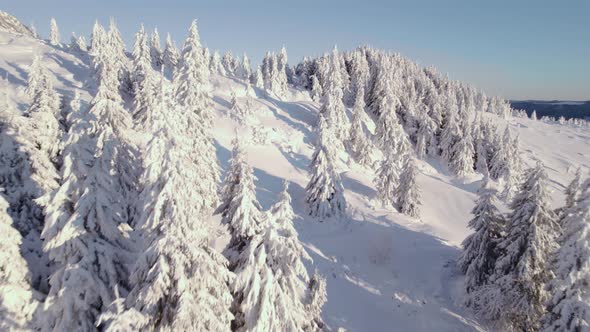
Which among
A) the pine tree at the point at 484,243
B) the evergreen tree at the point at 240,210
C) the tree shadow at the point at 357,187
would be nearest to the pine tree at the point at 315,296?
the evergreen tree at the point at 240,210

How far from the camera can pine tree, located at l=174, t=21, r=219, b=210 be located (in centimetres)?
2531

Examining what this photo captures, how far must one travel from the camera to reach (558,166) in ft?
297

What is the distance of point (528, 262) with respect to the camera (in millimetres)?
19891

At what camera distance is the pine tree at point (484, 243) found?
2408 cm

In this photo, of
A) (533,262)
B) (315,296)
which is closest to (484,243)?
(533,262)

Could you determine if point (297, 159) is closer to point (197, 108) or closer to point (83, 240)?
point (197, 108)

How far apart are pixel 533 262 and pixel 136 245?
66.7ft

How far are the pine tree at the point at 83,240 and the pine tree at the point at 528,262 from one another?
19841mm

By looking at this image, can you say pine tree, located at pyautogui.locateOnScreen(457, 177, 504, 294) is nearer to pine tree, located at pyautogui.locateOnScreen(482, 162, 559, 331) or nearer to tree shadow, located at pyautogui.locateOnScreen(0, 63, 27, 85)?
pine tree, located at pyautogui.locateOnScreen(482, 162, 559, 331)

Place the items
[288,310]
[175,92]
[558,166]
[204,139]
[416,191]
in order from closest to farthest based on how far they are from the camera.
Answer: [288,310] < [204,139] < [175,92] < [416,191] < [558,166]

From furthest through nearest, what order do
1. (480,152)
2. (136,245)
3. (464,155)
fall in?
(480,152) → (464,155) → (136,245)

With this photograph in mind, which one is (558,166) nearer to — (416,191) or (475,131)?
(475,131)

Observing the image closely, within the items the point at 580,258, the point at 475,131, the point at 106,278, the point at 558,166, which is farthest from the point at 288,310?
the point at 558,166

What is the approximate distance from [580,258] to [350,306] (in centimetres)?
1288
